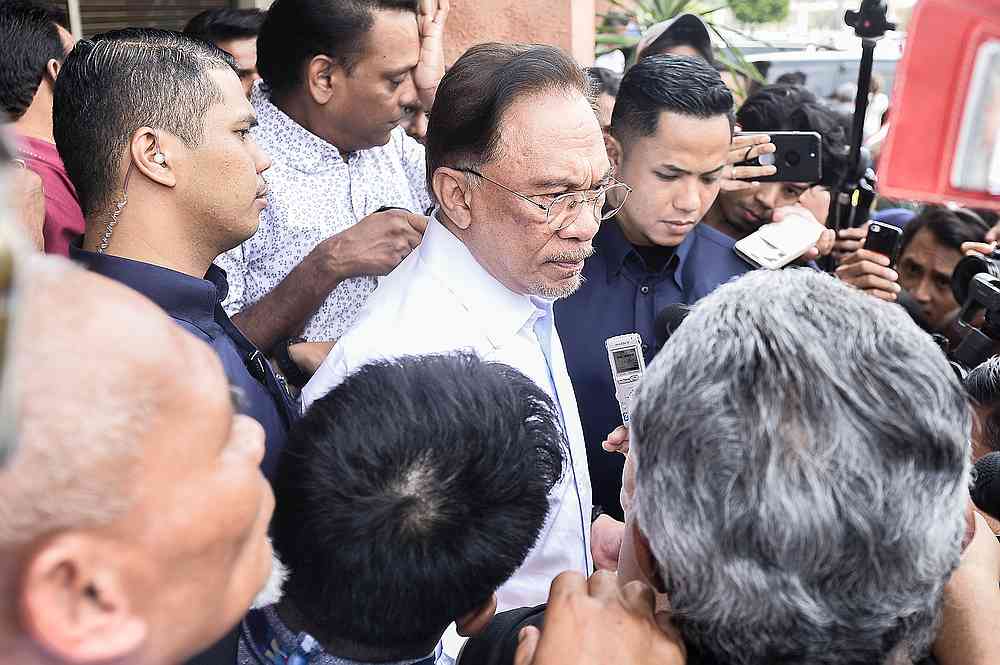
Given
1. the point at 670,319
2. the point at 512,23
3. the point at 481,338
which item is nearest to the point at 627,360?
the point at 670,319

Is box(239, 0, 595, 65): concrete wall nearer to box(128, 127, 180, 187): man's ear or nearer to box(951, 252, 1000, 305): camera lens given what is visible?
box(951, 252, 1000, 305): camera lens

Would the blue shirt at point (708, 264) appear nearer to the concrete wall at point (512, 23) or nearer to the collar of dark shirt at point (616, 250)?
the collar of dark shirt at point (616, 250)

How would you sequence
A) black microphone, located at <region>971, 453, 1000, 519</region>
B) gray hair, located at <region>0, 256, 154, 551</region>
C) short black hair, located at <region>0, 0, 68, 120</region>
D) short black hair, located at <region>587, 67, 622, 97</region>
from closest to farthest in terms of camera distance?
gray hair, located at <region>0, 256, 154, 551</region> → black microphone, located at <region>971, 453, 1000, 519</region> → short black hair, located at <region>0, 0, 68, 120</region> → short black hair, located at <region>587, 67, 622, 97</region>

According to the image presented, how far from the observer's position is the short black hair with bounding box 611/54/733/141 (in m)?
2.55

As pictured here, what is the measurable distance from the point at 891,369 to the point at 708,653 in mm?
370

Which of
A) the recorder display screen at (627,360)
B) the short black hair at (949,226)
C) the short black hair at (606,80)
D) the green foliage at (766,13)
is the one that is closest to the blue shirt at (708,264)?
the recorder display screen at (627,360)

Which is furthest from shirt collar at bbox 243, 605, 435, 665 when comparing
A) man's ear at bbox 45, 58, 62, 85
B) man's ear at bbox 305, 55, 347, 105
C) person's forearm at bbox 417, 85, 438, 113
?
person's forearm at bbox 417, 85, 438, 113

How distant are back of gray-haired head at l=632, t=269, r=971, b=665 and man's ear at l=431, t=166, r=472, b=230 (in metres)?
1.09

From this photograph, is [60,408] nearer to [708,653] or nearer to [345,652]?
[345,652]

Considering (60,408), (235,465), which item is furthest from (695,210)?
(60,408)

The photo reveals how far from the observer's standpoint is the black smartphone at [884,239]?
112 inches

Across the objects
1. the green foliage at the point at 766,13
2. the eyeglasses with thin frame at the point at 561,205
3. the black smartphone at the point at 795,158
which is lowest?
the green foliage at the point at 766,13

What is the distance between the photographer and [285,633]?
44.2 inches

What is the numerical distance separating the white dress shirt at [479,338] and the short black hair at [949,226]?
2.06 metres
